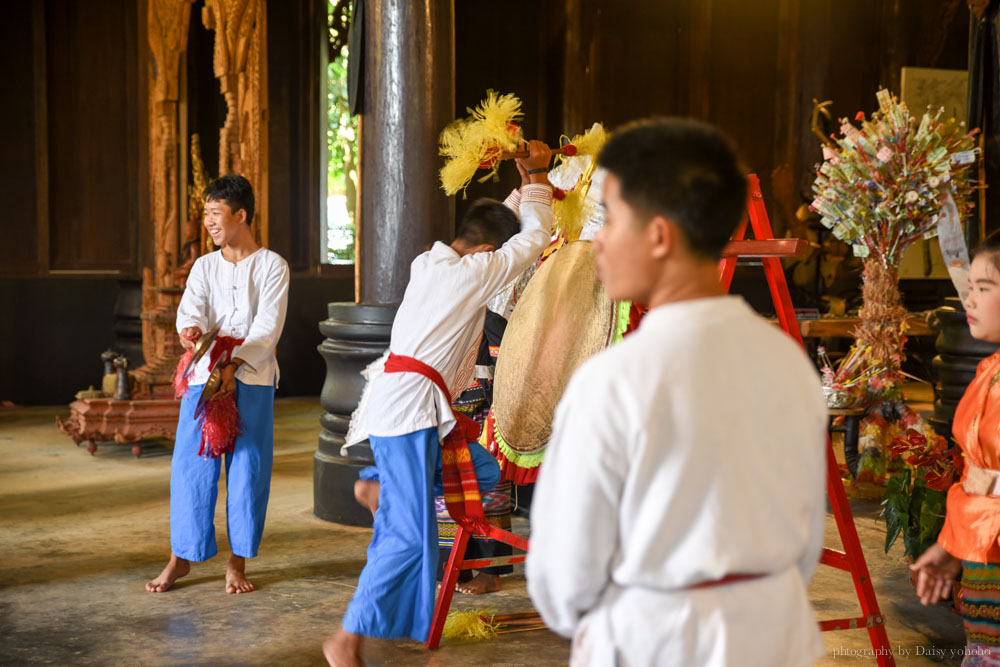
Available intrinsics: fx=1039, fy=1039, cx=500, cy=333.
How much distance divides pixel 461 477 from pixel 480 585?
82 cm

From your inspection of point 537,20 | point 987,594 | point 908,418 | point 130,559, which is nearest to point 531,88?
point 537,20

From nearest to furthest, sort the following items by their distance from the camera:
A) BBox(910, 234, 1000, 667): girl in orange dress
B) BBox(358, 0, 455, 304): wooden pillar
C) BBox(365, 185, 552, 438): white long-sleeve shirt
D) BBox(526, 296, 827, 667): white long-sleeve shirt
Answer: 1. BBox(526, 296, 827, 667): white long-sleeve shirt
2. BBox(910, 234, 1000, 667): girl in orange dress
3. BBox(365, 185, 552, 438): white long-sleeve shirt
4. BBox(358, 0, 455, 304): wooden pillar

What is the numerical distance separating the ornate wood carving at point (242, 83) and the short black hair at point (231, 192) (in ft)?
9.98

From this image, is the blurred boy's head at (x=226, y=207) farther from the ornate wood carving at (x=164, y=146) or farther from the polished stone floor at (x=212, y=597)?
the ornate wood carving at (x=164, y=146)

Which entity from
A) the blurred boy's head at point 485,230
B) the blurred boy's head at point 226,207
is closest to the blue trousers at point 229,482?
the blurred boy's head at point 226,207

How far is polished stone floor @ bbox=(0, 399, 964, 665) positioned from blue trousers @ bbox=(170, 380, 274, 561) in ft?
0.63

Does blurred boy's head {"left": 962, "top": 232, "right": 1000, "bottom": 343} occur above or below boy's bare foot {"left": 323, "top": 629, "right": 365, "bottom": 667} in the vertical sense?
above

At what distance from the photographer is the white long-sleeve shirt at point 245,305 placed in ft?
11.6

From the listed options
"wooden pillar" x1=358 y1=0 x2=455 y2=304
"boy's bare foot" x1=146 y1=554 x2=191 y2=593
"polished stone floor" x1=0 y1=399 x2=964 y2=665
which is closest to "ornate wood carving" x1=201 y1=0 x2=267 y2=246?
"wooden pillar" x1=358 y1=0 x2=455 y2=304

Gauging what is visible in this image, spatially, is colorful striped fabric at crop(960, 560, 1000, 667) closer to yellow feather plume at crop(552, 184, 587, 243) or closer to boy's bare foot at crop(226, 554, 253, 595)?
yellow feather plume at crop(552, 184, 587, 243)

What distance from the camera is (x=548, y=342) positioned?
2.98m

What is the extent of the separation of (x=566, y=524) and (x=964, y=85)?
30.1ft

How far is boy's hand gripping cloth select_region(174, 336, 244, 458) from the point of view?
344cm

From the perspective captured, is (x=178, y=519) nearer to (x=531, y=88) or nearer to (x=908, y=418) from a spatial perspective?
(x=908, y=418)
